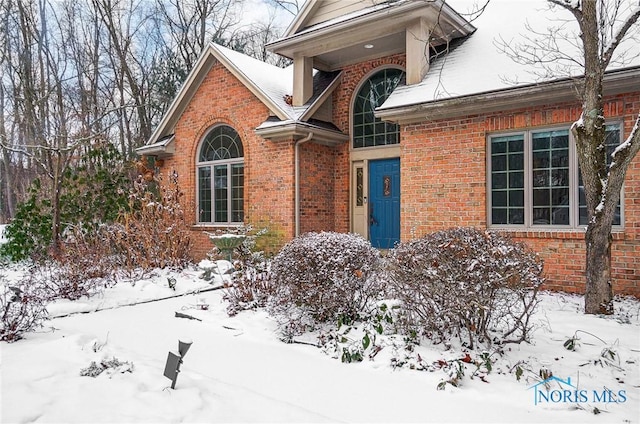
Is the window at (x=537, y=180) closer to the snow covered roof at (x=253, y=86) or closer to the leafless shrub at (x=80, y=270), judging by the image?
the snow covered roof at (x=253, y=86)

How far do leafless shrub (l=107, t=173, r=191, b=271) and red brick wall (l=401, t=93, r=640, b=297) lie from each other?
4.76m

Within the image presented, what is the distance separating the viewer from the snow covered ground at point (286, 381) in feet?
10.3

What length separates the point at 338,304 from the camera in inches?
196

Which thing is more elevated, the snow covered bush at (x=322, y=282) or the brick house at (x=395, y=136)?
the brick house at (x=395, y=136)

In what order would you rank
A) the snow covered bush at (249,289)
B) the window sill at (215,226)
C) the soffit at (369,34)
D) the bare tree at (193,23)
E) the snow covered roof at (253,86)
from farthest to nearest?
1. the bare tree at (193,23)
2. the window sill at (215,226)
3. the snow covered roof at (253,86)
4. the soffit at (369,34)
5. the snow covered bush at (249,289)

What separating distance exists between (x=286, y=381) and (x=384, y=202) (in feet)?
23.1

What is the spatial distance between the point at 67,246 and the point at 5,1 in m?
15.0

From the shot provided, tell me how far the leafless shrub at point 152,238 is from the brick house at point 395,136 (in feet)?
6.55

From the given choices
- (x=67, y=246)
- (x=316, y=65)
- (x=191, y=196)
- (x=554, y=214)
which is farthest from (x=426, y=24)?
(x=67, y=246)

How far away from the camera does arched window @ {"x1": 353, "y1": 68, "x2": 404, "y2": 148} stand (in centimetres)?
1026

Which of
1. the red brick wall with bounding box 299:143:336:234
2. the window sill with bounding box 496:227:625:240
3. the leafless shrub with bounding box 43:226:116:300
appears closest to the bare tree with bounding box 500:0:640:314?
the window sill with bounding box 496:227:625:240

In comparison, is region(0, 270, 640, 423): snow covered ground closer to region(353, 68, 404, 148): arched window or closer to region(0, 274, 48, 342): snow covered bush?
region(0, 274, 48, 342): snow covered bush

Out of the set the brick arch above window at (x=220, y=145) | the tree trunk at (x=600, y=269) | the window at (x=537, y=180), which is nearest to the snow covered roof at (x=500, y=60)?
the window at (x=537, y=180)

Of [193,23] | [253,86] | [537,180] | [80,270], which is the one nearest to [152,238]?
[80,270]
